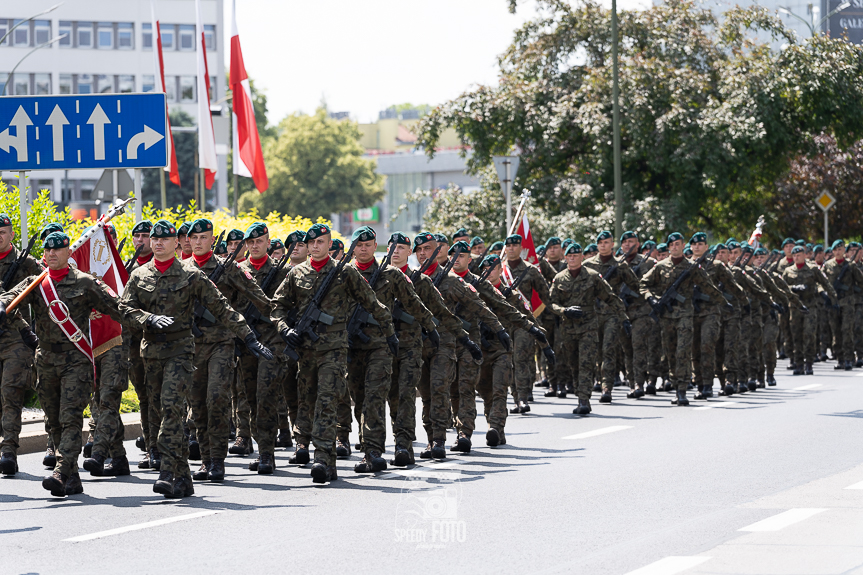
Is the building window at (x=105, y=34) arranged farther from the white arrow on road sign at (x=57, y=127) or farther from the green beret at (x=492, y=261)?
the green beret at (x=492, y=261)

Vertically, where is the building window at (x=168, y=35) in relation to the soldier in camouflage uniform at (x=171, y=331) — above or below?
above

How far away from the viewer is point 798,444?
11.2 m

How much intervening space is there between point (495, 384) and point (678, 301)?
4.73 meters

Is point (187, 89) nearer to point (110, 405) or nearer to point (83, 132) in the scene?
point (83, 132)

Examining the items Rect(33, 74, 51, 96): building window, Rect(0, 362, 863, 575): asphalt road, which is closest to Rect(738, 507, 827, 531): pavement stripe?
Rect(0, 362, 863, 575): asphalt road

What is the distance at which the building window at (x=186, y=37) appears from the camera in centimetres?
7325

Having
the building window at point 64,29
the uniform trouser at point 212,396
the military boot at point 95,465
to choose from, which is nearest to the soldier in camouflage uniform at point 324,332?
the uniform trouser at point 212,396

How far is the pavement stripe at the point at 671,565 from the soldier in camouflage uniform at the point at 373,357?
3.80 metres

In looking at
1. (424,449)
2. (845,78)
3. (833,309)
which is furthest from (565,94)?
(424,449)

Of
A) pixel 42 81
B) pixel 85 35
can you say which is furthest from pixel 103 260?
pixel 42 81

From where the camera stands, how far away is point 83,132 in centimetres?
1416

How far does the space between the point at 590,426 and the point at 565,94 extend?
18.5m

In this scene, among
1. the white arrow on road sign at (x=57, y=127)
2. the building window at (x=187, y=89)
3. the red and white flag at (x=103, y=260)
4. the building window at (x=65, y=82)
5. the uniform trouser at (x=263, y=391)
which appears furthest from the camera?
the building window at (x=187, y=89)

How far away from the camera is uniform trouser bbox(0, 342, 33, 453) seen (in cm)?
1000
